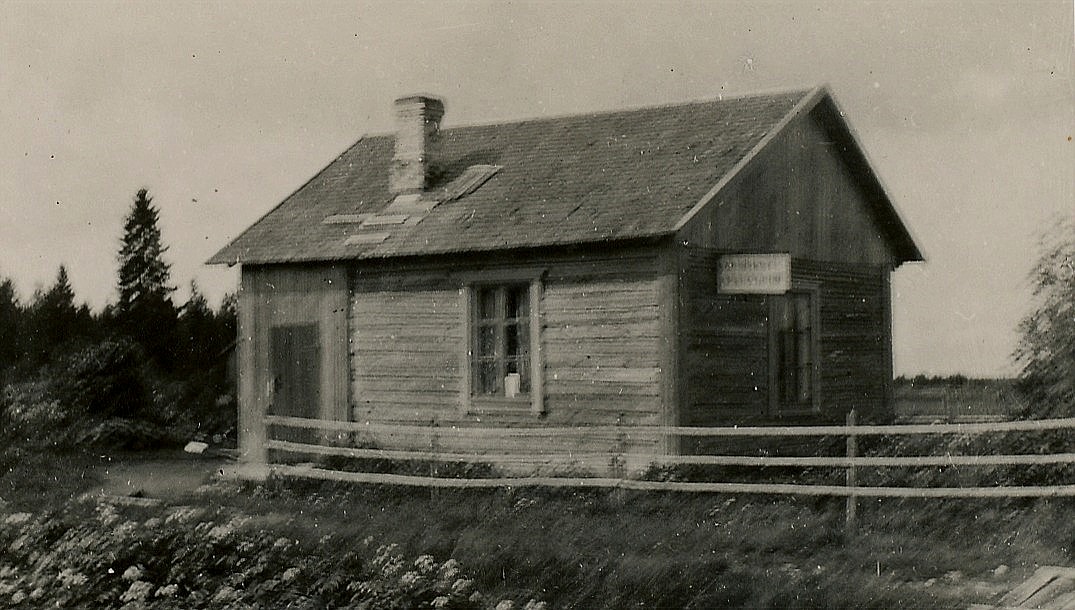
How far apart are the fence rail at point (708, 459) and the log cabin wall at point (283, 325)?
711 mm

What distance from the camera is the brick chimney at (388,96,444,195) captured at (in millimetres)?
14117

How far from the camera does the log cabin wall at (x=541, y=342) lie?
12.1 metres

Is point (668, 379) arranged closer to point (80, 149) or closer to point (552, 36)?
point (552, 36)

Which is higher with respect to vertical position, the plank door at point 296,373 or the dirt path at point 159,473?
the plank door at point 296,373

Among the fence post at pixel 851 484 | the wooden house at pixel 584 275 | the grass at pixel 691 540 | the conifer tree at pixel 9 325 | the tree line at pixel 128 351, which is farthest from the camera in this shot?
the tree line at pixel 128 351

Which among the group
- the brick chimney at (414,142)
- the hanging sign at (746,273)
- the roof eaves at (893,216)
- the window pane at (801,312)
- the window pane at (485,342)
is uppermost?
the brick chimney at (414,142)

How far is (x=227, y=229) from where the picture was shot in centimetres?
1216

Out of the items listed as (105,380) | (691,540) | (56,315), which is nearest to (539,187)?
(691,540)

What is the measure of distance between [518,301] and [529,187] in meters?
1.33

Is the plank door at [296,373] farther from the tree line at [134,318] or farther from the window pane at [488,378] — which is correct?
the window pane at [488,378]

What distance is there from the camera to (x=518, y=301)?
13.1 meters

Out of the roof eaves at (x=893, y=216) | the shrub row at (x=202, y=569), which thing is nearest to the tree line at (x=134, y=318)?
the shrub row at (x=202, y=569)

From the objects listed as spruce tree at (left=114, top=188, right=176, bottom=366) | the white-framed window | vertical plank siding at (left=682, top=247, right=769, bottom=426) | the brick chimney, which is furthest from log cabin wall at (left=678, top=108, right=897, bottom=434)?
spruce tree at (left=114, top=188, right=176, bottom=366)

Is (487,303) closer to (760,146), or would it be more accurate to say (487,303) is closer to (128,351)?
(760,146)
